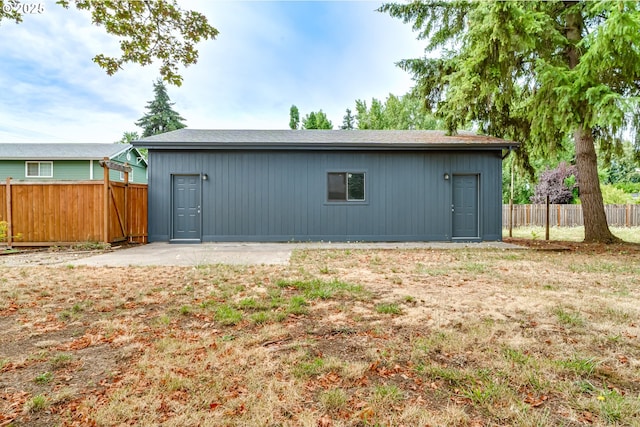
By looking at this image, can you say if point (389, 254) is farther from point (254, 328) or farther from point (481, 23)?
point (481, 23)

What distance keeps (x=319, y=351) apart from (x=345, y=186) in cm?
708

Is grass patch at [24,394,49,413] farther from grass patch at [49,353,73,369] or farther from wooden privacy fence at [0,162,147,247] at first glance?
wooden privacy fence at [0,162,147,247]

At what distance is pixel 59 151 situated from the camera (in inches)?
681

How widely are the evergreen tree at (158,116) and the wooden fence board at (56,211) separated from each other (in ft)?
80.7

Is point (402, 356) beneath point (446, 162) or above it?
beneath

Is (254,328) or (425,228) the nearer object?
(254,328)

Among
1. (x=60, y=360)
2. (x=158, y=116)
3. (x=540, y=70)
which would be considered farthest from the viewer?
(x=158, y=116)

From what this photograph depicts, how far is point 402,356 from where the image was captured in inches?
89.5

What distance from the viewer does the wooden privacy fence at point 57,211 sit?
25.7 ft

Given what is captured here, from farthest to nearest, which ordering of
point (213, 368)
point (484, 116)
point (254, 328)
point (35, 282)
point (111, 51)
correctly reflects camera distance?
1. point (484, 116)
2. point (111, 51)
3. point (35, 282)
4. point (254, 328)
5. point (213, 368)

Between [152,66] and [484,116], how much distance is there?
9.05 m

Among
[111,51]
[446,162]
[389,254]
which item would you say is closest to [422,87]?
[446,162]

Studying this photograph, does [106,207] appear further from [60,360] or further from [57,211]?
[60,360]

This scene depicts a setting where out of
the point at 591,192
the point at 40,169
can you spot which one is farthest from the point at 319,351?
the point at 40,169
